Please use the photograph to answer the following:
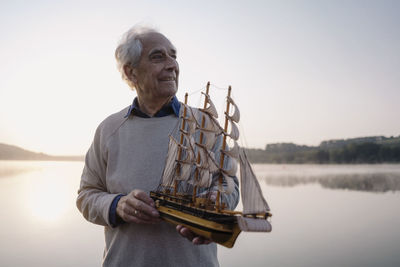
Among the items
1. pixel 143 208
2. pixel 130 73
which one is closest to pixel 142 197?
pixel 143 208

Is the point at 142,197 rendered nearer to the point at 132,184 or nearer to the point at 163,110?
the point at 132,184

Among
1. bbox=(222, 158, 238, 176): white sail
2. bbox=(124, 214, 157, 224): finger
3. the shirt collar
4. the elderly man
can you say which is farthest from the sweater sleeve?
bbox=(222, 158, 238, 176): white sail

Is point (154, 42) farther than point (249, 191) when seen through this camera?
Yes

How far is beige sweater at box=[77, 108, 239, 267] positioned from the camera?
72.9 inches

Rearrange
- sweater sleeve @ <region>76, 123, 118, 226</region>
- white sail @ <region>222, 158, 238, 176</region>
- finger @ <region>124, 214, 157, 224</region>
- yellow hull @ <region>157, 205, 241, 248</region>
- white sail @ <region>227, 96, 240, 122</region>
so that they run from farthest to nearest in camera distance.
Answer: sweater sleeve @ <region>76, 123, 118, 226</region>
white sail @ <region>227, 96, 240, 122</region>
white sail @ <region>222, 158, 238, 176</region>
finger @ <region>124, 214, 157, 224</region>
yellow hull @ <region>157, 205, 241, 248</region>

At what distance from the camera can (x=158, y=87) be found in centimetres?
209

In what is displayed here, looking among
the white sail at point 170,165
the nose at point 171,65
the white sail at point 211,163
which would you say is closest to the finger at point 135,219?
the white sail at point 170,165

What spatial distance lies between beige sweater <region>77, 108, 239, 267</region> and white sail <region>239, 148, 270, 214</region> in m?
0.16

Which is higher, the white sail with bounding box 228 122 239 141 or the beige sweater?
the white sail with bounding box 228 122 239 141

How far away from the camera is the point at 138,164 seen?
2.02m

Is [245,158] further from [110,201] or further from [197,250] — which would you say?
[110,201]

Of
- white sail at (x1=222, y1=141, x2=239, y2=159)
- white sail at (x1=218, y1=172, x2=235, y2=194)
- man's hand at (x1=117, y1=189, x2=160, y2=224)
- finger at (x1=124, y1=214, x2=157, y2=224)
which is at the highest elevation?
white sail at (x1=222, y1=141, x2=239, y2=159)

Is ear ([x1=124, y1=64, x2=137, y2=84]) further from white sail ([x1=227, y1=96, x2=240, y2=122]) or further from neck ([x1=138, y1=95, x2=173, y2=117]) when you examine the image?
white sail ([x1=227, y1=96, x2=240, y2=122])

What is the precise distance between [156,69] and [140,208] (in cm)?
100
